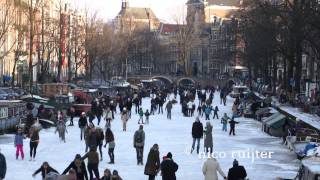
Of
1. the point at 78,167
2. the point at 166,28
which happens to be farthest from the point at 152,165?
the point at 166,28

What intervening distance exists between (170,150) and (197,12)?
12062 cm

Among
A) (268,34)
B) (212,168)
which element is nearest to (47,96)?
(268,34)

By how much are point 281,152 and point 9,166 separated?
11.7 metres

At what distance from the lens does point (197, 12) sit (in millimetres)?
147875

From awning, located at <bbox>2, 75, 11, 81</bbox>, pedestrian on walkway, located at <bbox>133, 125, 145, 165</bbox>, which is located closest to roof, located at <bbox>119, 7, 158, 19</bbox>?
awning, located at <bbox>2, 75, 11, 81</bbox>

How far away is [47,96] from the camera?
54.1 meters

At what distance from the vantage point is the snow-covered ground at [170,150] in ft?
75.5

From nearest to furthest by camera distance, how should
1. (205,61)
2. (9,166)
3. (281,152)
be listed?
(9,166), (281,152), (205,61)

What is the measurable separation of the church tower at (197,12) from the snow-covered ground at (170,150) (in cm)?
10343

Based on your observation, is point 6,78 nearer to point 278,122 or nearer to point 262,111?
point 262,111

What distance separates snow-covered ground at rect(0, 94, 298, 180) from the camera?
2302 cm

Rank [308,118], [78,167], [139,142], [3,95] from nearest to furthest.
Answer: [78,167]
[139,142]
[308,118]
[3,95]

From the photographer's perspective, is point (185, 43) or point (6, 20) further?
point (185, 43)

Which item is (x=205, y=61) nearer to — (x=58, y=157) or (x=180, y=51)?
(x=180, y=51)
